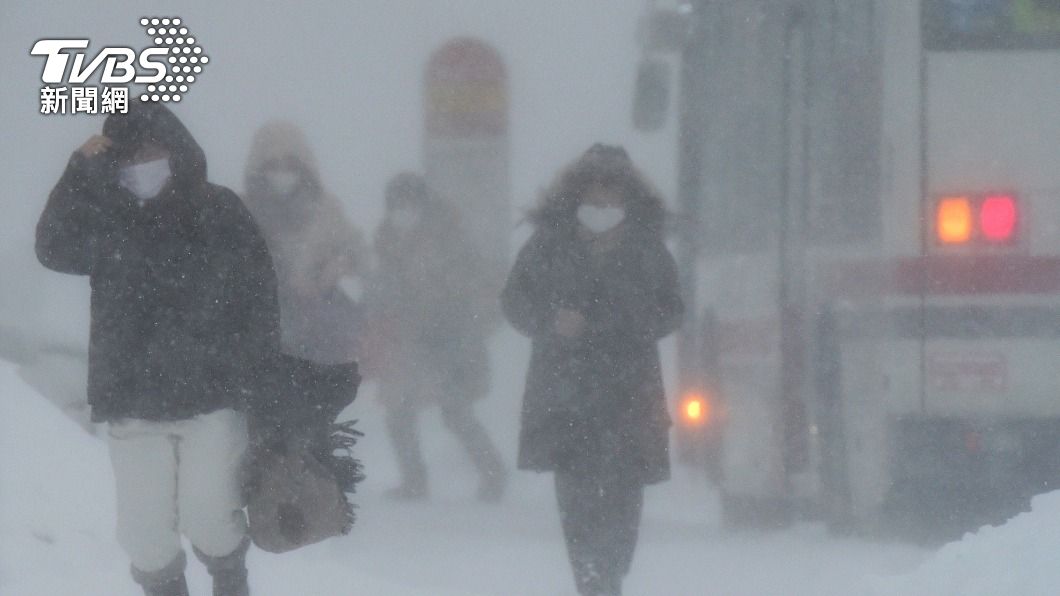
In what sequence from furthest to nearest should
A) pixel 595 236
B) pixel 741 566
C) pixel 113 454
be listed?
1. pixel 741 566
2. pixel 595 236
3. pixel 113 454

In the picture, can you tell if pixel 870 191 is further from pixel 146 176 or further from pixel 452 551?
pixel 146 176

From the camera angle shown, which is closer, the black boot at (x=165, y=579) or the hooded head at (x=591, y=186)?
the black boot at (x=165, y=579)

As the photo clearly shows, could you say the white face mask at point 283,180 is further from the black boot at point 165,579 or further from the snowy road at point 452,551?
the black boot at point 165,579

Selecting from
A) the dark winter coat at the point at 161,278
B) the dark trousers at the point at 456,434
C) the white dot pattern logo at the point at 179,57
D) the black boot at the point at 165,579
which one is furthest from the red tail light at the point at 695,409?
the white dot pattern logo at the point at 179,57

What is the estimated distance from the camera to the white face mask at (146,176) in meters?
3.04

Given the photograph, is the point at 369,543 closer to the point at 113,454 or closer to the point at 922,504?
the point at 113,454

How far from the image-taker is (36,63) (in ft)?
11.8

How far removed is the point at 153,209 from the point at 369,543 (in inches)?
50.9

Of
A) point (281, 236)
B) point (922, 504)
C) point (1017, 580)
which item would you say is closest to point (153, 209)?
point (281, 236)

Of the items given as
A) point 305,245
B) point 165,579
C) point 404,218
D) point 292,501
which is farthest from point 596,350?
point 165,579

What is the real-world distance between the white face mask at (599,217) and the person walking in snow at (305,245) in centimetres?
68

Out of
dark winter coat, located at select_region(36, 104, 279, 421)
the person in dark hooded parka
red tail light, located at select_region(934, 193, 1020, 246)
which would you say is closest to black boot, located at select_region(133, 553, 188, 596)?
the person in dark hooded parka

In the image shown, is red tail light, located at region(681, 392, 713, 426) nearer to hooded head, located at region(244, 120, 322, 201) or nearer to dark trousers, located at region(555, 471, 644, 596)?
dark trousers, located at region(555, 471, 644, 596)

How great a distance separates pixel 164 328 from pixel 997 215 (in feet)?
8.30
